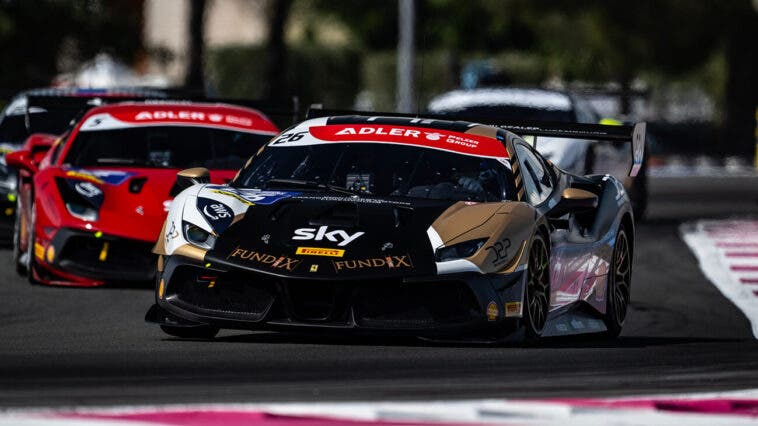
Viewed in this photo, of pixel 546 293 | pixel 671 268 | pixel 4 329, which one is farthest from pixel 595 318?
pixel 671 268

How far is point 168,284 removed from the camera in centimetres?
997

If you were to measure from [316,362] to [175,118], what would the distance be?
5783 mm

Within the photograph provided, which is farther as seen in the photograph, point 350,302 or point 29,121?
point 29,121

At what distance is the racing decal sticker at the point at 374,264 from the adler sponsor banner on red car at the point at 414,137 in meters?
1.44

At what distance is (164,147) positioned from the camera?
571 inches

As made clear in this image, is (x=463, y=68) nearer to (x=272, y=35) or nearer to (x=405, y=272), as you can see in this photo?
(x=272, y=35)

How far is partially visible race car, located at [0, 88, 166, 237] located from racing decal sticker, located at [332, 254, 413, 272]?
6070 mm

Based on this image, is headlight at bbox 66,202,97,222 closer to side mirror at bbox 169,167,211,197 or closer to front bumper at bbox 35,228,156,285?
front bumper at bbox 35,228,156,285

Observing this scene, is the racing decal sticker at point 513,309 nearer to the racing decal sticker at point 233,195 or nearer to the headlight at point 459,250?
the headlight at point 459,250

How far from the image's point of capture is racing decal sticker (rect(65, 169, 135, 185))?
44.9 ft

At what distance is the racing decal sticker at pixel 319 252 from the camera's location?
31.6 ft

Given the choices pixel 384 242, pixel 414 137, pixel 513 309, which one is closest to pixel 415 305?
pixel 384 242

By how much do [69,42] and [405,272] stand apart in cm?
2566

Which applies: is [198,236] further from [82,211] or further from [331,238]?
[82,211]
